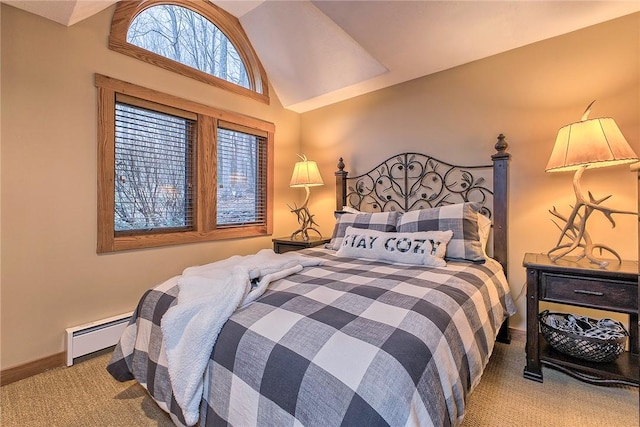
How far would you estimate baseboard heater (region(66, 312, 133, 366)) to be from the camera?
1946 millimetres

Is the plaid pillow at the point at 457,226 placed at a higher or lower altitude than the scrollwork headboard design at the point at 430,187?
lower

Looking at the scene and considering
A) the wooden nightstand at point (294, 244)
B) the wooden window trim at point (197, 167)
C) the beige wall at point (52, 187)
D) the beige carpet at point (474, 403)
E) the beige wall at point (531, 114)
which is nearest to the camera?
the beige carpet at point (474, 403)

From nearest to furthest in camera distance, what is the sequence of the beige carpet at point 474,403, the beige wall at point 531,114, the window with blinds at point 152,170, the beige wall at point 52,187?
the beige carpet at point 474,403 < the beige wall at point 52,187 < the beige wall at point 531,114 < the window with blinds at point 152,170

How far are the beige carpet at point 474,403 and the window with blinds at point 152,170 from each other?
1.06 metres

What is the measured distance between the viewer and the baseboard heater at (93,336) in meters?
1.95

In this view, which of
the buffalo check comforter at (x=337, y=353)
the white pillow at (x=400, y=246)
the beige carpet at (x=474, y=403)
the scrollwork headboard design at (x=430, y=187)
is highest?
the scrollwork headboard design at (x=430, y=187)

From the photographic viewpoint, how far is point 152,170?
2.43m

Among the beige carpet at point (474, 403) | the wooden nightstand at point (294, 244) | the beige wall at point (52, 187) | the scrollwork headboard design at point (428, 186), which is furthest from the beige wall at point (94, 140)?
the wooden nightstand at point (294, 244)

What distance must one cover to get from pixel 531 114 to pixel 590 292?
1330 millimetres

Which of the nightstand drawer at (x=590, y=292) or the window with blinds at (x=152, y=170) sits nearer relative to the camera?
the nightstand drawer at (x=590, y=292)

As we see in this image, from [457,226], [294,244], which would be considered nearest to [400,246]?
[457,226]

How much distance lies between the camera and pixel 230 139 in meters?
3.02

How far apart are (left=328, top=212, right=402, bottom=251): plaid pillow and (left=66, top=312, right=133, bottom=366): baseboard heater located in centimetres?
173

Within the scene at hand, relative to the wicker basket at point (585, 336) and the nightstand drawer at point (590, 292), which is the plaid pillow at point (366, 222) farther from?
the wicker basket at point (585, 336)
